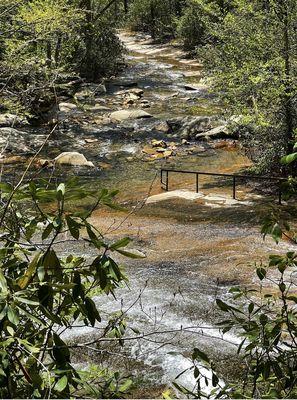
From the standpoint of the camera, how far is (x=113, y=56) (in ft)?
105

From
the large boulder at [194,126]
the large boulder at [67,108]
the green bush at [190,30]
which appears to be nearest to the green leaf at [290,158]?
the large boulder at [194,126]

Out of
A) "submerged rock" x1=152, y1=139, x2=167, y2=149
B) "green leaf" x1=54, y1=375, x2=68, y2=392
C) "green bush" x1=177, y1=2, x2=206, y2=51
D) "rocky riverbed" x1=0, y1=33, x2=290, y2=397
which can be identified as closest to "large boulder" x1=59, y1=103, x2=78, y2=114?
"rocky riverbed" x1=0, y1=33, x2=290, y2=397

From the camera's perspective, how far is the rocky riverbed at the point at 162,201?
612 cm

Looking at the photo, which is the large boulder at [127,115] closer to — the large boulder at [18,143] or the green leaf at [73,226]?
the large boulder at [18,143]

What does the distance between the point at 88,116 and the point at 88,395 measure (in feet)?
74.8

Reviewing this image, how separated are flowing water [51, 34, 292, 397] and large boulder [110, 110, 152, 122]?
1.16 m

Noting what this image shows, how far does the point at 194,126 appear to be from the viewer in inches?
851

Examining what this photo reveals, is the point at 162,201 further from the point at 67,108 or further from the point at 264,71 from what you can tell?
the point at 67,108

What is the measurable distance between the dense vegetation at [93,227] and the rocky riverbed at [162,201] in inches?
→ 10.8

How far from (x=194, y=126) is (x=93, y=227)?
20123 mm

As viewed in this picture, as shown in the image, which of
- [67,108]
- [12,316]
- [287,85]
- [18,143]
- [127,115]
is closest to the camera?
[12,316]

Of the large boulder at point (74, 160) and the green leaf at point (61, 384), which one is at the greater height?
the green leaf at point (61, 384)

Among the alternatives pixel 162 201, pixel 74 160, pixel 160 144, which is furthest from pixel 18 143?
pixel 162 201

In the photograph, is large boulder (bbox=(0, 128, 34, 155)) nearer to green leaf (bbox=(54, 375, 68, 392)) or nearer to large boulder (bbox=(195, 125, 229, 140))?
large boulder (bbox=(195, 125, 229, 140))
